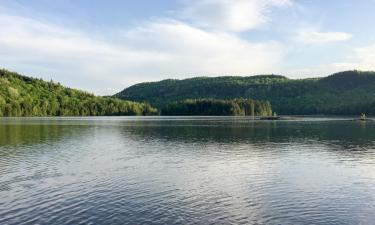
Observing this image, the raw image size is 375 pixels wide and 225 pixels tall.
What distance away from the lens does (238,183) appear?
49.9 metres

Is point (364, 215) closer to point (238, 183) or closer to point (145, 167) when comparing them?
point (238, 183)

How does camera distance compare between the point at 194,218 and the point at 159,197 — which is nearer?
the point at 194,218

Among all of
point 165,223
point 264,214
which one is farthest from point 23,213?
point 264,214

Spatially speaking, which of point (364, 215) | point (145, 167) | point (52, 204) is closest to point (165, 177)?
point (145, 167)

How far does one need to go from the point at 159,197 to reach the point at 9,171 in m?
25.1

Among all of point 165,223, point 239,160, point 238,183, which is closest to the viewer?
point 165,223

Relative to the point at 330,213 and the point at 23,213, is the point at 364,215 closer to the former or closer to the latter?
the point at 330,213

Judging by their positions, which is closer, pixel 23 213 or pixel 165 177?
pixel 23 213

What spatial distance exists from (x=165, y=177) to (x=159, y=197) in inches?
453

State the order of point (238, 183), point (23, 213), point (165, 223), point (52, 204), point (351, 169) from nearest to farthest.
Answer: point (165, 223) < point (23, 213) < point (52, 204) < point (238, 183) < point (351, 169)

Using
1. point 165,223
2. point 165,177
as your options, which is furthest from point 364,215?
point 165,177

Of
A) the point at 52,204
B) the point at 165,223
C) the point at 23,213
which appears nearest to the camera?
the point at 165,223

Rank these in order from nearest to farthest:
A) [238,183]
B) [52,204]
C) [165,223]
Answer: [165,223] → [52,204] → [238,183]

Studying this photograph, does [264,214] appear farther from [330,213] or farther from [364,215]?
[364,215]
